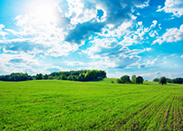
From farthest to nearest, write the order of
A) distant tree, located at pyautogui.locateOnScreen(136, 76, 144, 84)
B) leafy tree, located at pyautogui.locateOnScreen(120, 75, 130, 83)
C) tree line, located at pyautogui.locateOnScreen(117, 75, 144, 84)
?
leafy tree, located at pyautogui.locateOnScreen(120, 75, 130, 83)
tree line, located at pyautogui.locateOnScreen(117, 75, 144, 84)
distant tree, located at pyautogui.locateOnScreen(136, 76, 144, 84)

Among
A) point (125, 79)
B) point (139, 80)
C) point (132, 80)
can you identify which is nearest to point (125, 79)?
point (125, 79)

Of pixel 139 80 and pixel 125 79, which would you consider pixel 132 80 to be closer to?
pixel 139 80

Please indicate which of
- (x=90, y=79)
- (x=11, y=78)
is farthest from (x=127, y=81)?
(x=11, y=78)

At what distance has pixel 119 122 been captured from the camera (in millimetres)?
9375

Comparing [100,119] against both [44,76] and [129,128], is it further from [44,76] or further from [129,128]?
[44,76]

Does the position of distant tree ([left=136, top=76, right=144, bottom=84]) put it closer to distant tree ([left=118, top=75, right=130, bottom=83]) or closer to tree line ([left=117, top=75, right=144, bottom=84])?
tree line ([left=117, top=75, right=144, bottom=84])

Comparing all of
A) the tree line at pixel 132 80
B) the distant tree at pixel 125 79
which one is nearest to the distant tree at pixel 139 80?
the tree line at pixel 132 80

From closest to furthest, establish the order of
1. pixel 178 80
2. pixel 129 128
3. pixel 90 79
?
pixel 129 128
pixel 178 80
pixel 90 79

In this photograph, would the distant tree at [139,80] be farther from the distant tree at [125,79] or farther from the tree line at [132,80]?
the distant tree at [125,79]

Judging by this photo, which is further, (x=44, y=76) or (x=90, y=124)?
(x=44, y=76)

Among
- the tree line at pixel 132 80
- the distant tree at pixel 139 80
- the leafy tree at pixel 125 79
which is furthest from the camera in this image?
the leafy tree at pixel 125 79

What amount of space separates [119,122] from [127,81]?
98071 millimetres

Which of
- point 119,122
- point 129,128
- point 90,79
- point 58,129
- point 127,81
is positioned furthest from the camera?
point 90,79

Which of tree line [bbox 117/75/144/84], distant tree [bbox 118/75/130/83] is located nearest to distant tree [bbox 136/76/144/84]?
tree line [bbox 117/75/144/84]
